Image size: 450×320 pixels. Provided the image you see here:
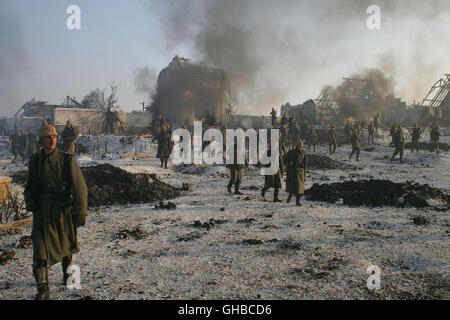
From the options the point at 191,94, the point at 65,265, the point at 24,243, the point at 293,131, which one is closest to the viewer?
the point at 65,265

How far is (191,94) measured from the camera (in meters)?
28.4

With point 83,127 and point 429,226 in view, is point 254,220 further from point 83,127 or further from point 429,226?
point 83,127

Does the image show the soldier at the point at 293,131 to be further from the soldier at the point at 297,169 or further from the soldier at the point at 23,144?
the soldier at the point at 23,144

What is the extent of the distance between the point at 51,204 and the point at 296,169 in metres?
5.60

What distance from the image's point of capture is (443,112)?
35.2 meters

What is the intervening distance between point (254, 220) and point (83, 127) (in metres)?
27.4

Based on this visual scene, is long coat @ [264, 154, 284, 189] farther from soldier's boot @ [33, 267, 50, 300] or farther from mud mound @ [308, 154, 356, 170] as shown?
mud mound @ [308, 154, 356, 170]

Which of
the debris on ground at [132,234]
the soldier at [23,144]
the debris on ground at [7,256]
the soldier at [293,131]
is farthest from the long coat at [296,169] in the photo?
the soldier at [23,144]

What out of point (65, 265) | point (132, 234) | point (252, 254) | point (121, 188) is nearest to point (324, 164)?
point (121, 188)

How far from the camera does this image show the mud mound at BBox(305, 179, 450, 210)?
295 inches

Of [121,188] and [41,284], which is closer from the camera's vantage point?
[41,284]

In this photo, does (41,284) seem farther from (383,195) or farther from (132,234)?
(383,195)

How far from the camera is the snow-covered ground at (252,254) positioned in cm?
342

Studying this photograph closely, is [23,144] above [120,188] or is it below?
above
